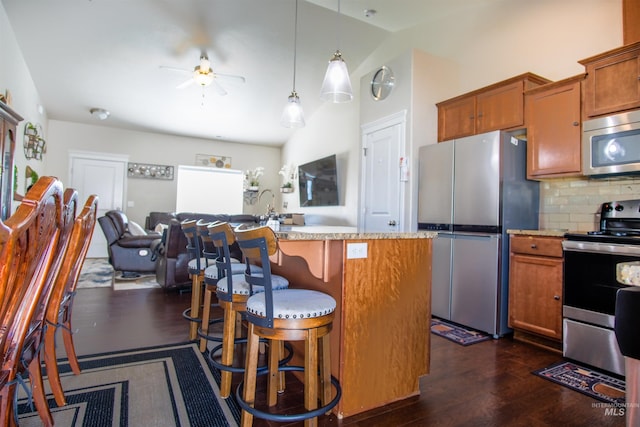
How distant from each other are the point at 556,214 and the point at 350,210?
3070 mm

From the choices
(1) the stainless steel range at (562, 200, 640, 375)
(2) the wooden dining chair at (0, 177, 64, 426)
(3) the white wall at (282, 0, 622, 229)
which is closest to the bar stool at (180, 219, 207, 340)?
(2) the wooden dining chair at (0, 177, 64, 426)

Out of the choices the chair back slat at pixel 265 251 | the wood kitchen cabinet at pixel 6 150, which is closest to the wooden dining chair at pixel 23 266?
the chair back slat at pixel 265 251

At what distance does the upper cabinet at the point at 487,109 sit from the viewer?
314 cm

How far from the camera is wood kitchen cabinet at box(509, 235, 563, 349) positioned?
263cm

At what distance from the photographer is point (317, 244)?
1827 mm

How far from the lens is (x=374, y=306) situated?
1.77 meters

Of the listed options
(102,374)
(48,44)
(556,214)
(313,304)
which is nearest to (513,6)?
(556,214)

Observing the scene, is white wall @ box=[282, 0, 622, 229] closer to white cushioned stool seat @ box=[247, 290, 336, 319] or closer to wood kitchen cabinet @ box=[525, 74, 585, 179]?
wood kitchen cabinet @ box=[525, 74, 585, 179]

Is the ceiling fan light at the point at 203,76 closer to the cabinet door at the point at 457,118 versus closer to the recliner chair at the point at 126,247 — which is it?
the recliner chair at the point at 126,247

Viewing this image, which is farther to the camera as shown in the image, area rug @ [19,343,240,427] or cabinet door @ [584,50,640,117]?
cabinet door @ [584,50,640,117]

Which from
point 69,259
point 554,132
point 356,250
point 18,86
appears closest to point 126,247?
point 18,86

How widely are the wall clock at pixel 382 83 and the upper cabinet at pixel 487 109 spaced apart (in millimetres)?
634

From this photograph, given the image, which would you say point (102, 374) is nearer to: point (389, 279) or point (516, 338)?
point (389, 279)

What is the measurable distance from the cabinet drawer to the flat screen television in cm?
340
